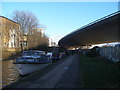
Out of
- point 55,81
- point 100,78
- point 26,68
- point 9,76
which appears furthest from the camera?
point 26,68

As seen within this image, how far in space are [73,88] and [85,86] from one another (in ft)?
2.05

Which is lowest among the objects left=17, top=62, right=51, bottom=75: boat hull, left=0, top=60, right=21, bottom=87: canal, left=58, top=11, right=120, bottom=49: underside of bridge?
left=0, top=60, right=21, bottom=87: canal

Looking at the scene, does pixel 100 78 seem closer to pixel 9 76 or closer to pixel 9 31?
pixel 9 76

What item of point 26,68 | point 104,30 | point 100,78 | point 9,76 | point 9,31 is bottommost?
point 9,76

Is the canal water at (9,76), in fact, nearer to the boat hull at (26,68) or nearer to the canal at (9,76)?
the canal at (9,76)

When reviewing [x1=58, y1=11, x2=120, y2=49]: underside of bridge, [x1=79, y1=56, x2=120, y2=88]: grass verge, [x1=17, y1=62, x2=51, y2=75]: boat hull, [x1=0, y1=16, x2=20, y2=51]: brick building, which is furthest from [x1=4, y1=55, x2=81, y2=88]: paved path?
[x1=0, y1=16, x2=20, y2=51]: brick building

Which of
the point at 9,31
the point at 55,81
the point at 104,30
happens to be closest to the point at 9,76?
the point at 55,81

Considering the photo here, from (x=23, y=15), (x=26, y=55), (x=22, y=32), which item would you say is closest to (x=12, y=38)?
(x=22, y=32)

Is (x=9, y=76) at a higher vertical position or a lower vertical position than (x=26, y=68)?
lower

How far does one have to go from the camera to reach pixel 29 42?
57906 mm

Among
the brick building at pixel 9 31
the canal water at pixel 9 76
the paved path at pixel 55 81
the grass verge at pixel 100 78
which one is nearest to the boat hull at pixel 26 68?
the canal water at pixel 9 76

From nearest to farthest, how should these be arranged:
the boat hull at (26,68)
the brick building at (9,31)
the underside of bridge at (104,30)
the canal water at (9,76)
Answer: the canal water at (9,76) → the boat hull at (26,68) → the underside of bridge at (104,30) → the brick building at (9,31)

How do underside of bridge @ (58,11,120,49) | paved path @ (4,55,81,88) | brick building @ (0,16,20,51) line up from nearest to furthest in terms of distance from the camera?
paved path @ (4,55,81,88)
underside of bridge @ (58,11,120,49)
brick building @ (0,16,20,51)

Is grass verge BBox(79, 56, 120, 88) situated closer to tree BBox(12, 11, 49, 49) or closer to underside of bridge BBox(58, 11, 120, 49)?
underside of bridge BBox(58, 11, 120, 49)
